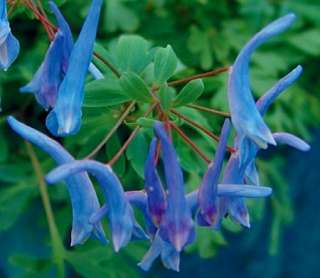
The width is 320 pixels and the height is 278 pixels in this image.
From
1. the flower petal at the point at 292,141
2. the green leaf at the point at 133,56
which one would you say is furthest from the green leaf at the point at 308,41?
the flower petal at the point at 292,141

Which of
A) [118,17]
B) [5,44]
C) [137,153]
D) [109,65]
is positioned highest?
[5,44]

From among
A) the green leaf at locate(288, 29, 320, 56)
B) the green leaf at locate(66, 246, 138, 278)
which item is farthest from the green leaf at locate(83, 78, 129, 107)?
the green leaf at locate(288, 29, 320, 56)

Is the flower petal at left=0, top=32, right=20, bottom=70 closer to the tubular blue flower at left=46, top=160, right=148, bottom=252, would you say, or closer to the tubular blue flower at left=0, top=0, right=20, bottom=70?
the tubular blue flower at left=0, top=0, right=20, bottom=70

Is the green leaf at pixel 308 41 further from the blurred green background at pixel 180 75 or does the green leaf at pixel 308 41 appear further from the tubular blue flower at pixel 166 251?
the tubular blue flower at pixel 166 251

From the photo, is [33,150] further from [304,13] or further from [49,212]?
[304,13]

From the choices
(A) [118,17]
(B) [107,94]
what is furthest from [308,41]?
(B) [107,94]

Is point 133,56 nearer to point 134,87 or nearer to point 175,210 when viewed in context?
point 134,87
